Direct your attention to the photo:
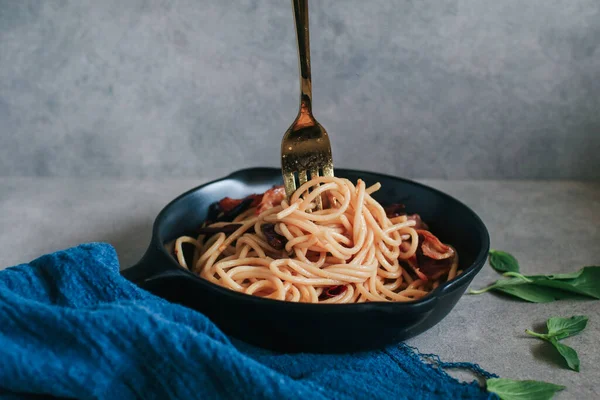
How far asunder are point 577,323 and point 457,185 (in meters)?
1.31

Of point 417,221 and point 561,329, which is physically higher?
point 417,221

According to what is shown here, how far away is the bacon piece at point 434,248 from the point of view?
6.68 feet

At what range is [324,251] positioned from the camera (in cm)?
197

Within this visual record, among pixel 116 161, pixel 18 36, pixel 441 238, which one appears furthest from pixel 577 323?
pixel 18 36

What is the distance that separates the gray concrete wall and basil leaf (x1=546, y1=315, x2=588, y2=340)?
1354mm

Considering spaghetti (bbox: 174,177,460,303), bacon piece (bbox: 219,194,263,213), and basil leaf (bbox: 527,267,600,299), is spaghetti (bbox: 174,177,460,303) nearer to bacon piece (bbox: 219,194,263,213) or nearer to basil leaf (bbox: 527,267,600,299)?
bacon piece (bbox: 219,194,263,213)

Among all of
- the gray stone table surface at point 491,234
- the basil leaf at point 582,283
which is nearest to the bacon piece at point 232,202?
the gray stone table surface at point 491,234

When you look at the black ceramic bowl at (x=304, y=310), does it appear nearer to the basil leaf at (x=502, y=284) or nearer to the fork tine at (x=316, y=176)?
the basil leaf at (x=502, y=284)

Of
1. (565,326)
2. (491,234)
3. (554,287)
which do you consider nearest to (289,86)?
(491,234)

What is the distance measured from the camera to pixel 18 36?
2.92 m

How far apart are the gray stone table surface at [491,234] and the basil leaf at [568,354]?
2cm

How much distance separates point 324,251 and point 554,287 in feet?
2.49

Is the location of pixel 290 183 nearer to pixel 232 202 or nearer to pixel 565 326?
pixel 232 202

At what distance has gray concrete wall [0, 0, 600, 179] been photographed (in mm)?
2879
